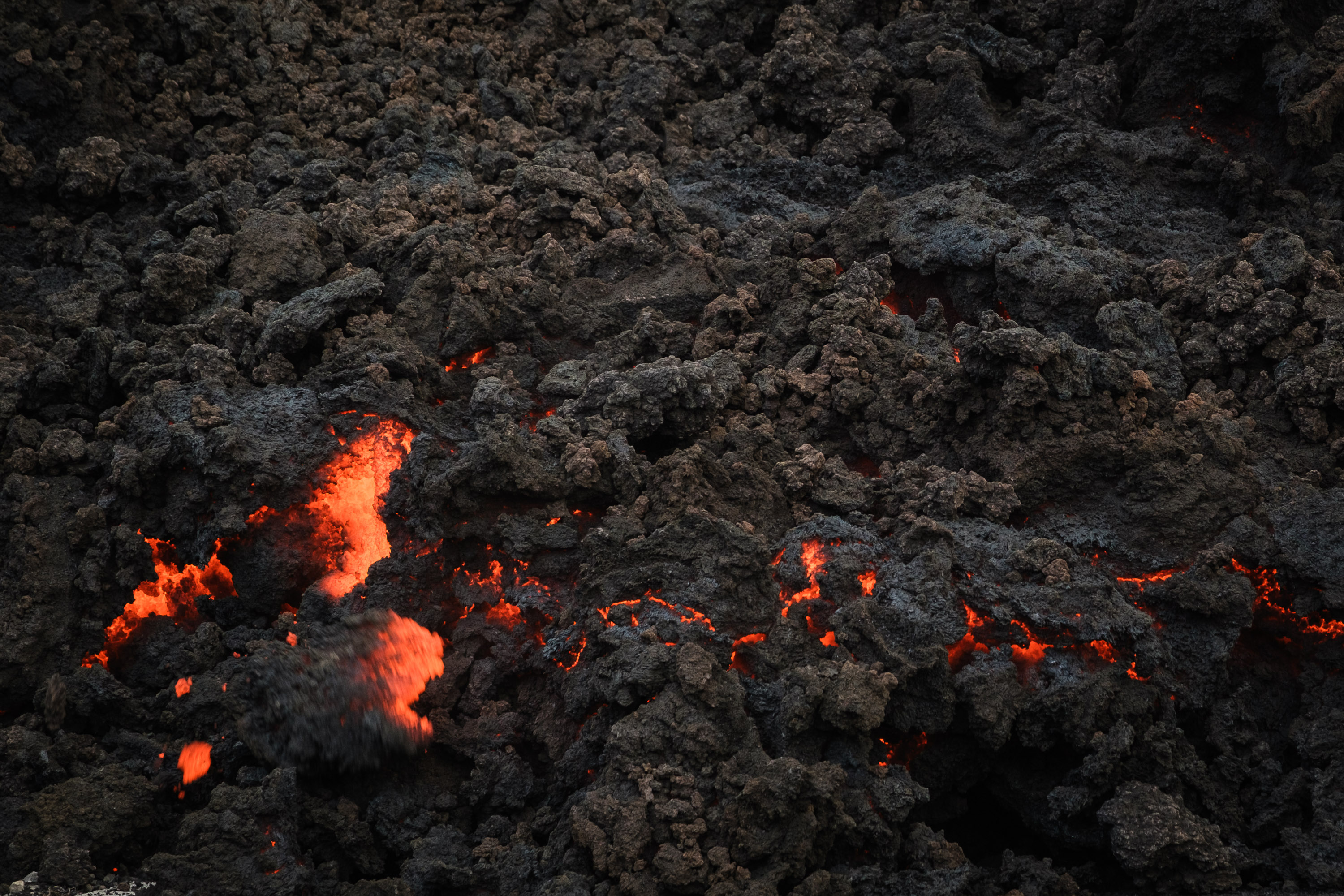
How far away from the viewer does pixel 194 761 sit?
420 centimetres

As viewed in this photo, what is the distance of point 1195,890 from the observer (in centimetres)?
362

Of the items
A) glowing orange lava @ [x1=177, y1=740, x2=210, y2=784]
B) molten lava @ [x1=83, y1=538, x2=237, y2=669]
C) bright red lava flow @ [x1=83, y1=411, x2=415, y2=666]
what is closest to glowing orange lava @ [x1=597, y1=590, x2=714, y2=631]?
bright red lava flow @ [x1=83, y1=411, x2=415, y2=666]

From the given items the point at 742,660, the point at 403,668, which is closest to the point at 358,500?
the point at 403,668

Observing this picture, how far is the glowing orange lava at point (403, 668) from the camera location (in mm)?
4125

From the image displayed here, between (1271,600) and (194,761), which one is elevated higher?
(1271,600)

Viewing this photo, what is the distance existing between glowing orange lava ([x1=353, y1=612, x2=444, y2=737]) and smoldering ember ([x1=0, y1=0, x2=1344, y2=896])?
0.02 meters

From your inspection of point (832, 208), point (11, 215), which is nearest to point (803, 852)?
point (832, 208)

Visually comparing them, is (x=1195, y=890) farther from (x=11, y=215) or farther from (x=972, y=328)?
(x=11, y=215)

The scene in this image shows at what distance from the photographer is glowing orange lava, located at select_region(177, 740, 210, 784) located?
164 inches

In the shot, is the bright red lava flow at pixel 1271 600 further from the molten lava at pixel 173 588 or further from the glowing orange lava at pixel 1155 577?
the molten lava at pixel 173 588

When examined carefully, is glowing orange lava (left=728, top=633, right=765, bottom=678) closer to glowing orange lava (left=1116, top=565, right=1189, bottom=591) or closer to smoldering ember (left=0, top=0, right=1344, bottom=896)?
smoldering ember (left=0, top=0, right=1344, bottom=896)

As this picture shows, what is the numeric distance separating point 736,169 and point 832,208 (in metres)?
0.66

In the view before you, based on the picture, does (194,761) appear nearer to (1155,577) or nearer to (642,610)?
(642,610)

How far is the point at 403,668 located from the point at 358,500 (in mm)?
901
